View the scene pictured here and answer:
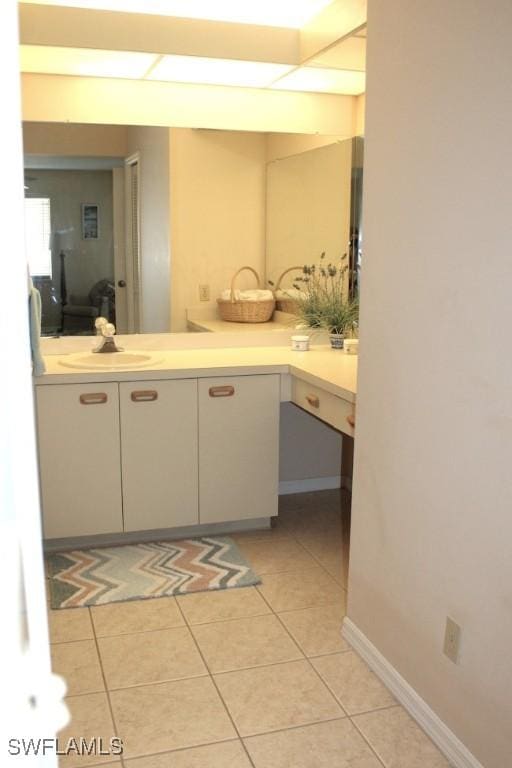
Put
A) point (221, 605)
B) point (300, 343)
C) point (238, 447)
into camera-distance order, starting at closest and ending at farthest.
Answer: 1. point (221, 605)
2. point (238, 447)
3. point (300, 343)

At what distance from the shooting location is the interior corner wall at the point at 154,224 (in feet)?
11.6

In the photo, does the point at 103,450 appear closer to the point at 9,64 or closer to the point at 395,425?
the point at 395,425

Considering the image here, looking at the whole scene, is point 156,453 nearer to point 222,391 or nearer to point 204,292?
point 222,391

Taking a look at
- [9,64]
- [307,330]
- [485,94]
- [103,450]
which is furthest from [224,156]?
[9,64]

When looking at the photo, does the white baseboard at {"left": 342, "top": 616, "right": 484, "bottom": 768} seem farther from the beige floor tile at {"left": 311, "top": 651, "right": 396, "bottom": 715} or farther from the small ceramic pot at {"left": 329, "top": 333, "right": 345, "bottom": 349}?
the small ceramic pot at {"left": 329, "top": 333, "right": 345, "bottom": 349}

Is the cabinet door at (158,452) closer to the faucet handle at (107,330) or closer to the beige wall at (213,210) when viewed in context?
the faucet handle at (107,330)

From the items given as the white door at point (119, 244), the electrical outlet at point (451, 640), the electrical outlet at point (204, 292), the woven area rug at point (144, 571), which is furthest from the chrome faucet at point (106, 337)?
the electrical outlet at point (451, 640)

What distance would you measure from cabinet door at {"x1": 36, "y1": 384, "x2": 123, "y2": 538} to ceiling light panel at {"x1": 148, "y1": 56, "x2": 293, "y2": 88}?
1477 millimetres

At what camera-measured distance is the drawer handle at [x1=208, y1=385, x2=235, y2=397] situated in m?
3.33

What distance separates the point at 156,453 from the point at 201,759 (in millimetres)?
1509

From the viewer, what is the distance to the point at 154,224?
11.8 ft

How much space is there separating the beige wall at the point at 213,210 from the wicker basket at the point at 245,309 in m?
0.05

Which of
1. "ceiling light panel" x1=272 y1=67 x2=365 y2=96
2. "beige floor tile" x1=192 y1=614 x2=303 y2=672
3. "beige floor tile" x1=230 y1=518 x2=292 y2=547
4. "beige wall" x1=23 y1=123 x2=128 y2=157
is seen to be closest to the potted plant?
"ceiling light panel" x1=272 y1=67 x2=365 y2=96

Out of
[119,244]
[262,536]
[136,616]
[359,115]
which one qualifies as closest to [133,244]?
[119,244]
